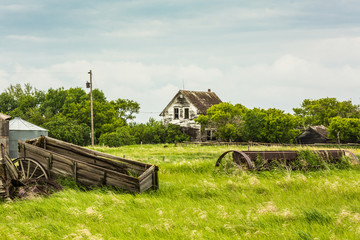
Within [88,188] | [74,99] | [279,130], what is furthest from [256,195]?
[74,99]

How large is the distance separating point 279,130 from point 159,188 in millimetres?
35763

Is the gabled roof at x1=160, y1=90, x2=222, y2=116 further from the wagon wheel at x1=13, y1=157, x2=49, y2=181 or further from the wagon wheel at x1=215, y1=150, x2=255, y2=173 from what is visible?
the wagon wheel at x1=13, y1=157, x2=49, y2=181

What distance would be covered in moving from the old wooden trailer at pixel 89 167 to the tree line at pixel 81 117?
113 ft

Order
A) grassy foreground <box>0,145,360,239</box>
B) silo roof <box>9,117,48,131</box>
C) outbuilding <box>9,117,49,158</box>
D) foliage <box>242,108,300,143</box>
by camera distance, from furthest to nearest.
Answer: foliage <box>242,108,300,143</box> < silo roof <box>9,117,48,131</box> < outbuilding <box>9,117,49,158</box> < grassy foreground <box>0,145,360,239</box>

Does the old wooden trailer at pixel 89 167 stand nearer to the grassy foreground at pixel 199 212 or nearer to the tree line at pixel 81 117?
the grassy foreground at pixel 199 212

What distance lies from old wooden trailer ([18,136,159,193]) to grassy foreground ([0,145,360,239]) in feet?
0.94

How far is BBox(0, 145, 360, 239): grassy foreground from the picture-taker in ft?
20.2

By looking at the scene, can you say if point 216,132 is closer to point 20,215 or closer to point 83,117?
point 83,117

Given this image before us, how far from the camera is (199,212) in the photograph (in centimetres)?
747

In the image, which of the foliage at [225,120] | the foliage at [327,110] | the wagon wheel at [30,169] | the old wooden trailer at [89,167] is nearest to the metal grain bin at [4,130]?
the old wooden trailer at [89,167]

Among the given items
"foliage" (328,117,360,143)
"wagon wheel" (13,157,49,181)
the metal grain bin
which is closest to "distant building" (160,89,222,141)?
"foliage" (328,117,360,143)

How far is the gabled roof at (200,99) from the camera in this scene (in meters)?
50.1

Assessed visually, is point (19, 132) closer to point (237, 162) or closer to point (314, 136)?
point (237, 162)

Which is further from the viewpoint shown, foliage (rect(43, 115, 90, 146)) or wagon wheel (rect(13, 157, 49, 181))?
foliage (rect(43, 115, 90, 146))
